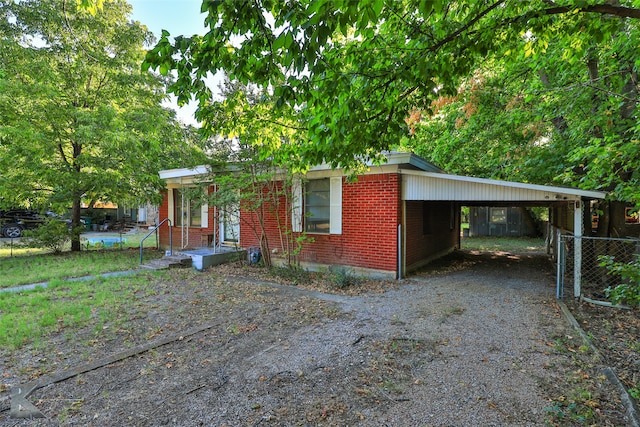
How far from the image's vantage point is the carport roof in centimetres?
614

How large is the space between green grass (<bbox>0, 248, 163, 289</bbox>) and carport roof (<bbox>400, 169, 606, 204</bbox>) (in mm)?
7885

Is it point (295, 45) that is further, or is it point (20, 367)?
point (20, 367)

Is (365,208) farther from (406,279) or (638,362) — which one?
(638,362)

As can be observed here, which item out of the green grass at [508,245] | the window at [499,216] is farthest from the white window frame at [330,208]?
the window at [499,216]

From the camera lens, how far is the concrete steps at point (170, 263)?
360 inches

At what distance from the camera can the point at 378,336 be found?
4250 mm

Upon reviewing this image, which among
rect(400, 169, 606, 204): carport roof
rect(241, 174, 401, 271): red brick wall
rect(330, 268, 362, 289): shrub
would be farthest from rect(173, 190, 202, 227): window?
rect(400, 169, 606, 204): carport roof

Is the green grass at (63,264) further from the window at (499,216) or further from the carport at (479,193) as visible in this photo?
the window at (499,216)

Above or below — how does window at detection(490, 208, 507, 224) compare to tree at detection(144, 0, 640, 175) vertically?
below

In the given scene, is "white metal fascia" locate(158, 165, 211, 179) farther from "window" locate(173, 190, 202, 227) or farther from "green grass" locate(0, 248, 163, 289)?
Answer: "green grass" locate(0, 248, 163, 289)

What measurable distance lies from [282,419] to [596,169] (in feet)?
18.8

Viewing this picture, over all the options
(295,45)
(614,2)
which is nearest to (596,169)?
(614,2)

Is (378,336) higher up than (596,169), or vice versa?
(596,169)

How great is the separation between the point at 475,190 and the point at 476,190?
2cm
